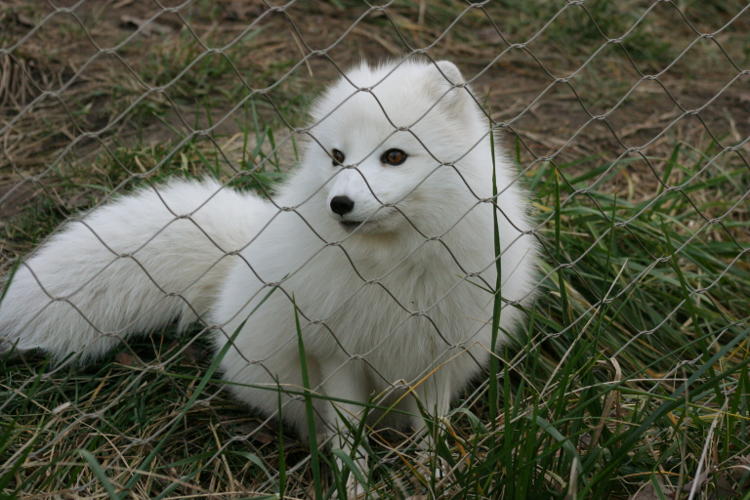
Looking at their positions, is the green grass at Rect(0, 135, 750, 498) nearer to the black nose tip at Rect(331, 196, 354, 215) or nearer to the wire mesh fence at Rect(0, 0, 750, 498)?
the wire mesh fence at Rect(0, 0, 750, 498)

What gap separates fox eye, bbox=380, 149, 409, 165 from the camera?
7.76 feet

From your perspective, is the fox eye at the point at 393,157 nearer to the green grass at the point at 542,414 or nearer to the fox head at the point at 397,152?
the fox head at the point at 397,152

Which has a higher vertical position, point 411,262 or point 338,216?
point 338,216

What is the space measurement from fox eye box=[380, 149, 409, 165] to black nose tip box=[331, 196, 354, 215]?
0.22m

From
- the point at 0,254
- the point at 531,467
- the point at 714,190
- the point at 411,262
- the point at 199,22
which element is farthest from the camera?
the point at 199,22

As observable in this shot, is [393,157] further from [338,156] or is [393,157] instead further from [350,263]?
[350,263]

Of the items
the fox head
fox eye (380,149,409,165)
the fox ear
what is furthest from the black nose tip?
the fox ear

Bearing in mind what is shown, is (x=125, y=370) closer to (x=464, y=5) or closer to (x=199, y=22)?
(x=199, y=22)

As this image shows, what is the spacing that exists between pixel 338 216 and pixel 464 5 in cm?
397

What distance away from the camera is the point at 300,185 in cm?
257

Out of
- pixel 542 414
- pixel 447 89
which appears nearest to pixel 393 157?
pixel 447 89

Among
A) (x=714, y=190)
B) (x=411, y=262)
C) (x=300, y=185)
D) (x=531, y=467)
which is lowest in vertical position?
(x=714, y=190)

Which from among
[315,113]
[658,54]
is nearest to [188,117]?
[315,113]

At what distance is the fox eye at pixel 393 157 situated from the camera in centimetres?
236
